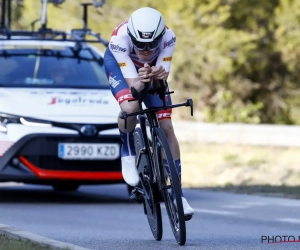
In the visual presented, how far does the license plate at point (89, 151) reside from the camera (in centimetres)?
1034

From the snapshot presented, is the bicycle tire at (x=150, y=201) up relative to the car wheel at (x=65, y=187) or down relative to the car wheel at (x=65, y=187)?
up

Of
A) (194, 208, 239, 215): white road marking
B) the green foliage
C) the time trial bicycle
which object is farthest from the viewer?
the green foliage

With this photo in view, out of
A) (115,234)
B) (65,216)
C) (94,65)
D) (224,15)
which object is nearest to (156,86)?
(115,234)

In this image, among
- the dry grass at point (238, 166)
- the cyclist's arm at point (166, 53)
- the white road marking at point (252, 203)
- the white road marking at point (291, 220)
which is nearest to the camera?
the cyclist's arm at point (166, 53)

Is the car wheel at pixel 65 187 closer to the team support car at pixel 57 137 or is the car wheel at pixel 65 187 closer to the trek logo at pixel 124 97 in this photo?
the team support car at pixel 57 137

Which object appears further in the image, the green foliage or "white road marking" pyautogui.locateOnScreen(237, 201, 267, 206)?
the green foliage

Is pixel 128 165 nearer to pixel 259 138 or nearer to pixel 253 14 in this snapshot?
pixel 259 138

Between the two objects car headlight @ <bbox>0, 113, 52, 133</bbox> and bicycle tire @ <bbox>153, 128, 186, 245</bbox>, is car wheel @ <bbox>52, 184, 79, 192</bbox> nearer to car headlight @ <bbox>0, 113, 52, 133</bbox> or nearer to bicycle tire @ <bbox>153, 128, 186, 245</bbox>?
car headlight @ <bbox>0, 113, 52, 133</bbox>

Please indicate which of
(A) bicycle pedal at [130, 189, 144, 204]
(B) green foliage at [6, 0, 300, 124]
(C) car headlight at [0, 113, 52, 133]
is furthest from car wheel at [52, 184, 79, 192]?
(B) green foliage at [6, 0, 300, 124]

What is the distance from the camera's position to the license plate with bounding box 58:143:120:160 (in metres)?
10.3

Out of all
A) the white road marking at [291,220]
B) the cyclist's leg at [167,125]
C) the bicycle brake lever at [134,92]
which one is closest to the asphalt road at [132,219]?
the white road marking at [291,220]

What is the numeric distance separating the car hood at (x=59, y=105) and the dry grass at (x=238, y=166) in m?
3.55

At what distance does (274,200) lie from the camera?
11.1m

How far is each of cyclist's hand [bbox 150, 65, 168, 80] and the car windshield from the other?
13.8 ft
